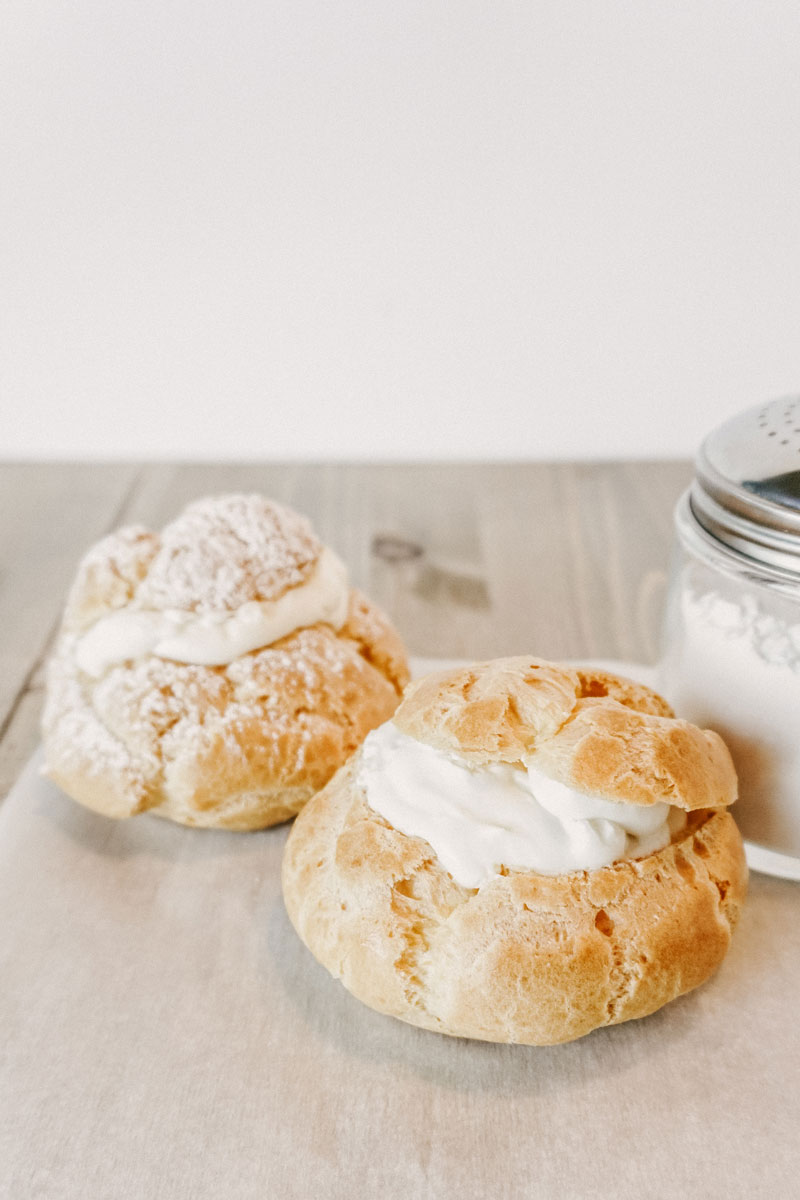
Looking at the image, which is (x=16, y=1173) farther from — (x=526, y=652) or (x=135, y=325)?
(x=135, y=325)

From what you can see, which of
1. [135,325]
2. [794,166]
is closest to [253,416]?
[135,325]

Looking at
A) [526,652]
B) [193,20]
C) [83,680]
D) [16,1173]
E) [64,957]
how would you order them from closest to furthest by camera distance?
[16,1173]
[64,957]
[83,680]
[526,652]
[193,20]

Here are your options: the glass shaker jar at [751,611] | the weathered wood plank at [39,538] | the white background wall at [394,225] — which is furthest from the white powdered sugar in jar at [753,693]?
the white background wall at [394,225]

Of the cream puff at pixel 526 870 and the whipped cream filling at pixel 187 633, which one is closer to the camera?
the cream puff at pixel 526 870

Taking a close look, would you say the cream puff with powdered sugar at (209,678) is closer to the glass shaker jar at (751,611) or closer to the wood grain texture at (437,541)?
the wood grain texture at (437,541)

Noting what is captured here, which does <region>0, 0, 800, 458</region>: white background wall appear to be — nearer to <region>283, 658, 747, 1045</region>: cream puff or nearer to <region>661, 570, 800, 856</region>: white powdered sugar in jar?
<region>661, 570, 800, 856</region>: white powdered sugar in jar

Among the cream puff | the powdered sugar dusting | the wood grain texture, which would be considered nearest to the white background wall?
the wood grain texture
